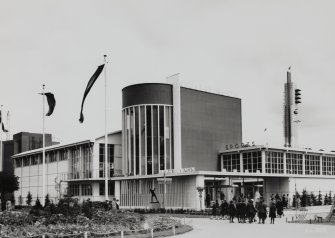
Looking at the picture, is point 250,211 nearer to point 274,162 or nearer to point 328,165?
point 274,162

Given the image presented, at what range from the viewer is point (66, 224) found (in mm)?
23906

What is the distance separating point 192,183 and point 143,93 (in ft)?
59.5

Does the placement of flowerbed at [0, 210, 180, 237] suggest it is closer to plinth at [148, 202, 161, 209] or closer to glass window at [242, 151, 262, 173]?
plinth at [148, 202, 161, 209]

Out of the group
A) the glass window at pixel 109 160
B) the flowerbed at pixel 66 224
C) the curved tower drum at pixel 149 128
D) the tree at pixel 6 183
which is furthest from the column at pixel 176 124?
the flowerbed at pixel 66 224

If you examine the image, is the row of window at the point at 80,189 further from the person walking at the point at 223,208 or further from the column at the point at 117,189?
the person walking at the point at 223,208

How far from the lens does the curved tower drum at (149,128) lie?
63.0 metres

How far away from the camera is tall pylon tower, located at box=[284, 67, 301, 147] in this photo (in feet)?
340

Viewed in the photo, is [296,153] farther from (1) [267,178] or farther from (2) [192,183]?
(2) [192,183]

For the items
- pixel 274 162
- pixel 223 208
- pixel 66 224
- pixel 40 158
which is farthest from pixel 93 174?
pixel 66 224

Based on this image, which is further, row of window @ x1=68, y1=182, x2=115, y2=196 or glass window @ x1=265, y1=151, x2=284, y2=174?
row of window @ x1=68, y1=182, x2=115, y2=196

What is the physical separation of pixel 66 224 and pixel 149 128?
130ft

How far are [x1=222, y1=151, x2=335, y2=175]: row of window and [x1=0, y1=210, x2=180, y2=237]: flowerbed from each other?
36.1 metres

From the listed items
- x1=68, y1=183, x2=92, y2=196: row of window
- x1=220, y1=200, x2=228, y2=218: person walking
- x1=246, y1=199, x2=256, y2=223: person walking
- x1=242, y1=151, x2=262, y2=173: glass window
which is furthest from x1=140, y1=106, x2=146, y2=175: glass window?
x1=246, y1=199, x2=256, y2=223: person walking

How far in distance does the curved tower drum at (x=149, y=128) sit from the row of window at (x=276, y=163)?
8.68m
